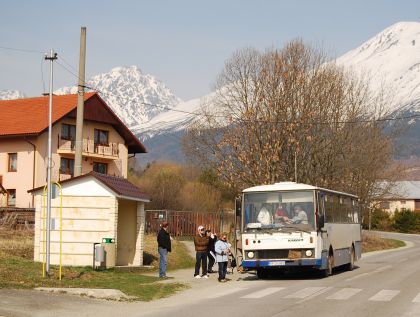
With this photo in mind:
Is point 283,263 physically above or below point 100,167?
below

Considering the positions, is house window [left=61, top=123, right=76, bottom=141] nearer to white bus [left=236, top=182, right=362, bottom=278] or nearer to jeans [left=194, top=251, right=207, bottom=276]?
jeans [left=194, top=251, right=207, bottom=276]

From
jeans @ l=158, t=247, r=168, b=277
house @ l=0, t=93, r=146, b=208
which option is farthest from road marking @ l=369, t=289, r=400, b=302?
house @ l=0, t=93, r=146, b=208

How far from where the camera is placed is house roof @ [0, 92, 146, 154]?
54219 millimetres

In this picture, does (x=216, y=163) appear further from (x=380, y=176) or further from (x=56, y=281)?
(x=56, y=281)

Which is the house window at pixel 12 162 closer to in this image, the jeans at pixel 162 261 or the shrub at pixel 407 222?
the jeans at pixel 162 261

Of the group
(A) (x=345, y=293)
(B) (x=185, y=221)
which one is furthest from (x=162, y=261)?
(B) (x=185, y=221)

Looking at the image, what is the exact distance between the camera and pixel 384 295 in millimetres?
18484

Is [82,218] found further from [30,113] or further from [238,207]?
[30,113]

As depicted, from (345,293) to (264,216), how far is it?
563 cm

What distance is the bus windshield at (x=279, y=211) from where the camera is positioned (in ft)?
77.8

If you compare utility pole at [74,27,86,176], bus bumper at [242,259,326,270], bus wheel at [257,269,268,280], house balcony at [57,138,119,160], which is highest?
house balcony at [57,138,119,160]

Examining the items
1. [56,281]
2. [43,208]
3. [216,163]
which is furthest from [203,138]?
[56,281]

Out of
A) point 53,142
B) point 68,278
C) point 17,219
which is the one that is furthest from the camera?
point 53,142

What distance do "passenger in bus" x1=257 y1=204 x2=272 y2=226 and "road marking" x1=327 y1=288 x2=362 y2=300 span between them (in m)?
4.49
